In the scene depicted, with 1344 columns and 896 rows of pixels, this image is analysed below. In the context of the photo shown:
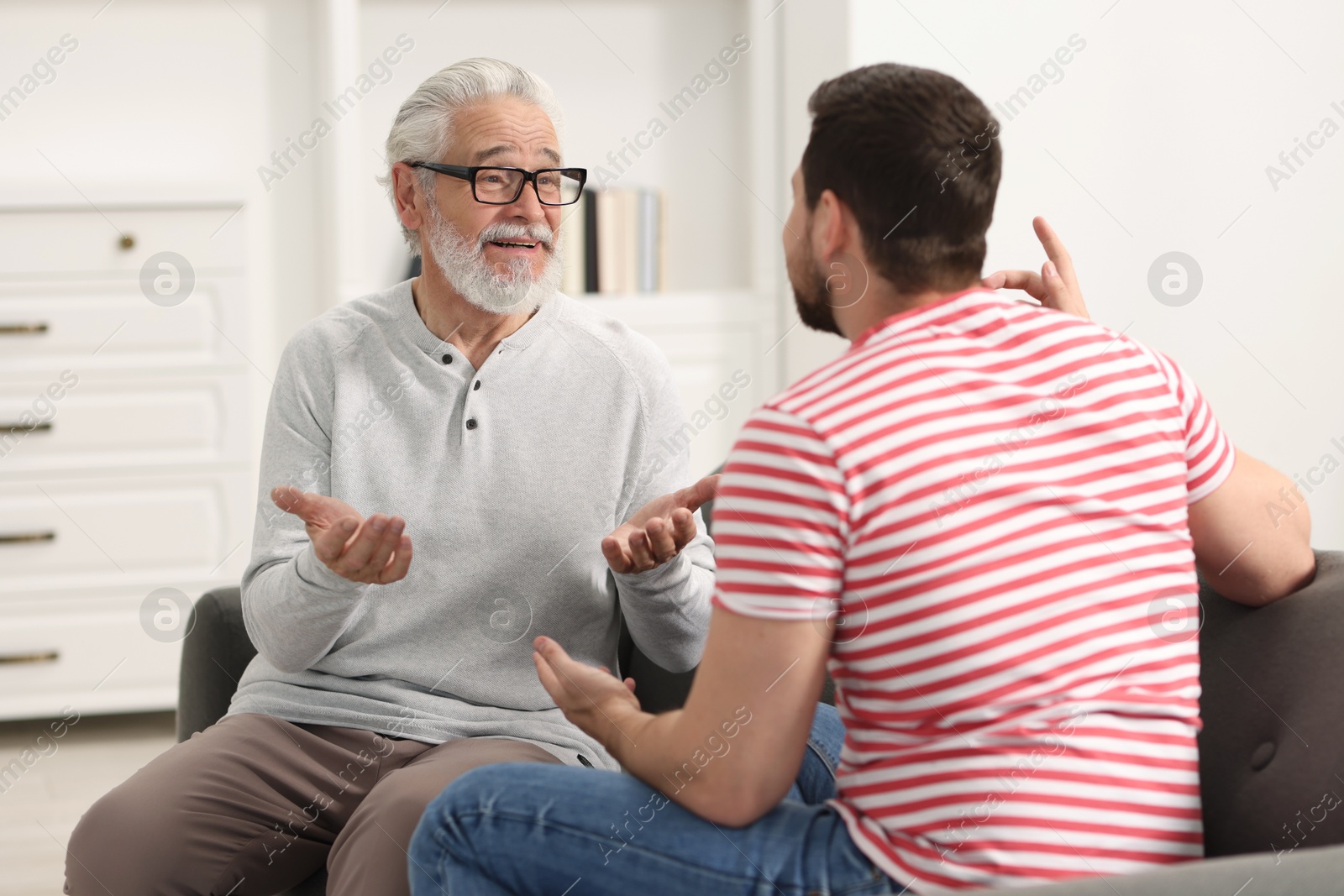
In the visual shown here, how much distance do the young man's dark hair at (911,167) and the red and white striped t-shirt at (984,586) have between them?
8 centimetres

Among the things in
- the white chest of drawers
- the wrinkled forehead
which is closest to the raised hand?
the wrinkled forehead

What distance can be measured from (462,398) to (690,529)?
404 millimetres

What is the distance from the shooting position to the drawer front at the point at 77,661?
3.00 m

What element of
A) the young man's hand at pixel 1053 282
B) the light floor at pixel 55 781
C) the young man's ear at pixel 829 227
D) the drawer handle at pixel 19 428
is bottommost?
the light floor at pixel 55 781

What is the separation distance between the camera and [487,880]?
1003mm

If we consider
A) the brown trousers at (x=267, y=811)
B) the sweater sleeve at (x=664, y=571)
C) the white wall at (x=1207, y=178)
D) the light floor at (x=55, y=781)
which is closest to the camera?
the brown trousers at (x=267, y=811)

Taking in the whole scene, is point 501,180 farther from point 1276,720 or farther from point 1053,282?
point 1276,720

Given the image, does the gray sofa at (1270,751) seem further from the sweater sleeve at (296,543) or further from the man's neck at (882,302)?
the sweater sleeve at (296,543)

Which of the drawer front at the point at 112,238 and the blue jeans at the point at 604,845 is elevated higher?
the drawer front at the point at 112,238

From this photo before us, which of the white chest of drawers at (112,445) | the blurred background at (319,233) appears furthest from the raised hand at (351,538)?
the white chest of drawers at (112,445)

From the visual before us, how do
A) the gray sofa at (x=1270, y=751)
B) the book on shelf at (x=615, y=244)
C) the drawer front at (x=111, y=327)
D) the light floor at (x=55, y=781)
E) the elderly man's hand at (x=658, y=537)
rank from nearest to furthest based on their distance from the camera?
1. the gray sofa at (x=1270, y=751)
2. the elderly man's hand at (x=658, y=537)
3. the light floor at (x=55, y=781)
4. the drawer front at (x=111, y=327)
5. the book on shelf at (x=615, y=244)

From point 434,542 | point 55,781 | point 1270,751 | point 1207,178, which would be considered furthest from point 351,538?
point 1207,178

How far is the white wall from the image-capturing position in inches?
123

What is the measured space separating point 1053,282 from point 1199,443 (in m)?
0.32
